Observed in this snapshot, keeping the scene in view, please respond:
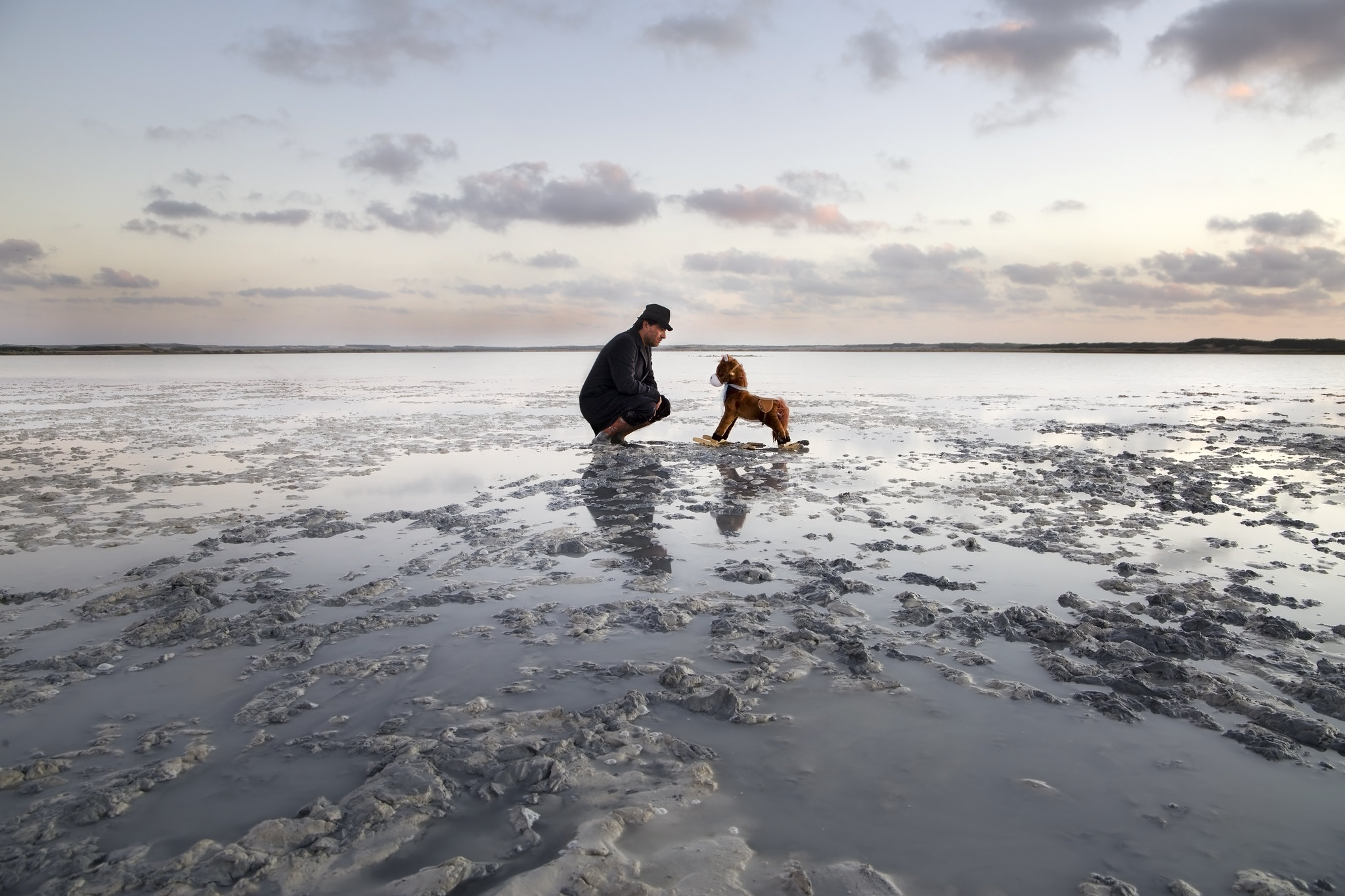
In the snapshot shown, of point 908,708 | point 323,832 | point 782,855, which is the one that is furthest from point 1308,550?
point 323,832

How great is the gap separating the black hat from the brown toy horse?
1252 mm

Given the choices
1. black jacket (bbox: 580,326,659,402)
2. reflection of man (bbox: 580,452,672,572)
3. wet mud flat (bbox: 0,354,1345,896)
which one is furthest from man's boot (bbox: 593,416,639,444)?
wet mud flat (bbox: 0,354,1345,896)

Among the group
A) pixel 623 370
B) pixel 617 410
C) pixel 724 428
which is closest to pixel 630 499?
pixel 623 370

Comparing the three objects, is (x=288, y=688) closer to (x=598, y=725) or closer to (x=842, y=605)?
(x=598, y=725)

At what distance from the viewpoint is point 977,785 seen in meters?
2.80

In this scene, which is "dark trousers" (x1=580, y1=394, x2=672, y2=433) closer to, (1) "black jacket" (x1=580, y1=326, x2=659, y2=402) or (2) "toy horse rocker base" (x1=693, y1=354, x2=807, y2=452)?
(1) "black jacket" (x1=580, y1=326, x2=659, y2=402)

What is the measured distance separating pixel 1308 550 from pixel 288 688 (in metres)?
7.94

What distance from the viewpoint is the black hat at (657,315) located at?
12.4 metres

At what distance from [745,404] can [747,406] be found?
0.06 meters

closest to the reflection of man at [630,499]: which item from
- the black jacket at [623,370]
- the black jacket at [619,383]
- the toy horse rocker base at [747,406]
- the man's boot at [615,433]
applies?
the man's boot at [615,433]

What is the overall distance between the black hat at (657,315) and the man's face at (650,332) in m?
0.08

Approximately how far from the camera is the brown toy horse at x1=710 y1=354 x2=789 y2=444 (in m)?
12.7

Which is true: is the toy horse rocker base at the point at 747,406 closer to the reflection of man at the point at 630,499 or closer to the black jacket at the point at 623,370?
the black jacket at the point at 623,370

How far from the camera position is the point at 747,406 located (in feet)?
41.9
